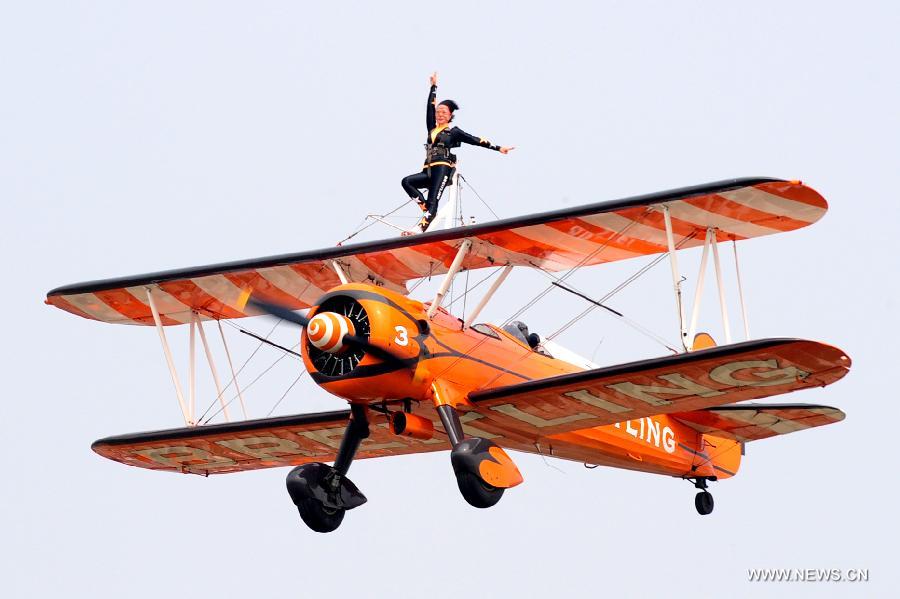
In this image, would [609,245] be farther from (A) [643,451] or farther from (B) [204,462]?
(B) [204,462]

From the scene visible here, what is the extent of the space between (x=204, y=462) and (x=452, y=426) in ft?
17.3

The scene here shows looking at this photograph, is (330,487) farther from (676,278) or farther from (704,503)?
(704,503)

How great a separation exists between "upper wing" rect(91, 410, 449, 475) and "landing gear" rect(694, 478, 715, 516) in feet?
11.1

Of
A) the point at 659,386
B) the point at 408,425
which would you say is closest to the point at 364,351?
the point at 408,425

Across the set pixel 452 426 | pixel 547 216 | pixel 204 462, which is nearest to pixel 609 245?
pixel 547 216

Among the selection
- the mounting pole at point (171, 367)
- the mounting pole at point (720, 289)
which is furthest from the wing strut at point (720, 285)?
the mounting pole at point (171, 367)

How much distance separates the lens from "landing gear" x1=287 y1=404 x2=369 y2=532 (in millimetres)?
17844

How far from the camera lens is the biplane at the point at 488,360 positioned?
1708 centimetres

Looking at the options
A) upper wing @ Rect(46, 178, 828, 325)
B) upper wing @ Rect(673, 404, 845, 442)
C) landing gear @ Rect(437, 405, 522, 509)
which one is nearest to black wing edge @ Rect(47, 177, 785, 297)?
upper wing @ Rect(46, 178, 828, 325)

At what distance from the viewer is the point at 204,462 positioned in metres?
21.6

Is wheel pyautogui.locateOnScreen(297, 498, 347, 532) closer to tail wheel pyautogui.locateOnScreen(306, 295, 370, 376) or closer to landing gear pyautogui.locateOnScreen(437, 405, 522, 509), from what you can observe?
tail wheel pyautogui.locateOnScreen(306, 295, 370, 376)

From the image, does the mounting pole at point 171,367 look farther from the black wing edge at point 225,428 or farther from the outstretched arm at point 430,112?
the outstretched arm at point 430,112

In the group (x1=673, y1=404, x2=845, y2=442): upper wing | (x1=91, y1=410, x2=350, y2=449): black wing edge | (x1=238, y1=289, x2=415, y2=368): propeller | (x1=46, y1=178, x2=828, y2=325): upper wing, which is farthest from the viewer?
(x1=91, y1=410, x2=350, y2=449): black wing edge

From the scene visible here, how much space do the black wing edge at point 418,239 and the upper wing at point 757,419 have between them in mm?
3489
